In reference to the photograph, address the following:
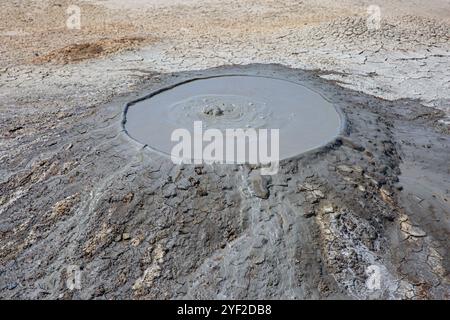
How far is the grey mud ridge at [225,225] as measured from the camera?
8.71 feet

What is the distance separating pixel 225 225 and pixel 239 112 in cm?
119

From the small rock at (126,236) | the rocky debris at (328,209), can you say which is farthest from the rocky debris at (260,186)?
the small rock at (126,236)

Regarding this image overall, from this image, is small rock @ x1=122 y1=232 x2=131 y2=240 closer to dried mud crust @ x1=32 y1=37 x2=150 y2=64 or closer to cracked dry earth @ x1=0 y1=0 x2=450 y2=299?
cracked dry earth @ x1=0 y1=0 x2=450 y2=299

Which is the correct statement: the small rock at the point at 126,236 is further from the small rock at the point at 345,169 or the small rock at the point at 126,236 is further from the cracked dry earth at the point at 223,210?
the small rock at the point at 345,169

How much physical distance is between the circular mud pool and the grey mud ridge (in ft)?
0.52

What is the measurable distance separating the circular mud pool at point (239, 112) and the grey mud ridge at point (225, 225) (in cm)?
16

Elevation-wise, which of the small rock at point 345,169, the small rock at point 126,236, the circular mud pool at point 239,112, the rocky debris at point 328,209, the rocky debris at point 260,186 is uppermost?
the circular mud pool at point 239,112

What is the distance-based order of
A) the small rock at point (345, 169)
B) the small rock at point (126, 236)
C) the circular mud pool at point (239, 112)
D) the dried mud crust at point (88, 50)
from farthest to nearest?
the dried mud crust at point (88, 50), the circular mud pool at point (239, 112), the small rock at point (345, 169), the small rock at point (126, 236)

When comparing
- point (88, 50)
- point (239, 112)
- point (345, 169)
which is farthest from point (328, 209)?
point (88, 50)

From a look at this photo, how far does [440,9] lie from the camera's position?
7930 mm

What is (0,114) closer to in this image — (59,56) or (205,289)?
(59,56)

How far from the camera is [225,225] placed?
287 centimetres

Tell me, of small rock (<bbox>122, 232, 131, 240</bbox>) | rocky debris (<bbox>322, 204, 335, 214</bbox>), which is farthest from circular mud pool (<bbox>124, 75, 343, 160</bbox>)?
small rock (<bbox>122, 232, 131, 240</bbox>)

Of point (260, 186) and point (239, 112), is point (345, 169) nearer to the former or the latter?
point (260, 186)
